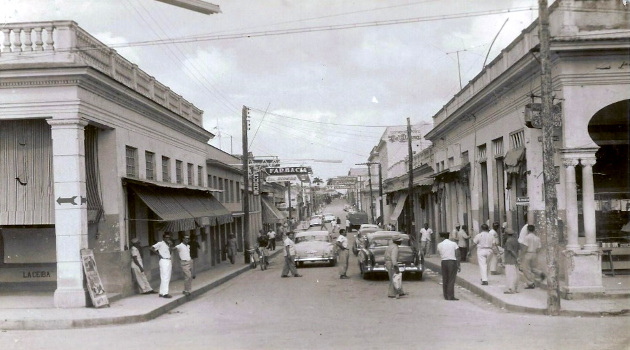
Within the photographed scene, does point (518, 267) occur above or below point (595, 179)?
below

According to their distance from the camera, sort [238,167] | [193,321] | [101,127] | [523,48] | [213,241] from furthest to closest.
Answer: [238,167] < [213,241] < [523,48] < [101,127] < [193,321]

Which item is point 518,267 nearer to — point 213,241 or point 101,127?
point 101,127

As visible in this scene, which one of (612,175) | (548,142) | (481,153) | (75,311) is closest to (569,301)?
(548,142)

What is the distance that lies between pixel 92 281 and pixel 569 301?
10601 millimetres

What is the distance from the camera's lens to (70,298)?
15.2 m

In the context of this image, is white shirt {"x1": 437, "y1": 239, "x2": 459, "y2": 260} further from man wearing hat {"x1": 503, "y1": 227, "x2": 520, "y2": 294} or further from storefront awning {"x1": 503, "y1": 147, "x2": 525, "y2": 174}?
storefront awning {"x1": 503, "y1": 147, "x2": 525, "y2": 174}

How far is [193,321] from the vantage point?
13547 millimetres

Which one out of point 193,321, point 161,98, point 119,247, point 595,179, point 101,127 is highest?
point 161,98

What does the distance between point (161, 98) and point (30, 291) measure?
8307 mm

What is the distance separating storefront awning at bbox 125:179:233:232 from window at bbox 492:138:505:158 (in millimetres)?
10494

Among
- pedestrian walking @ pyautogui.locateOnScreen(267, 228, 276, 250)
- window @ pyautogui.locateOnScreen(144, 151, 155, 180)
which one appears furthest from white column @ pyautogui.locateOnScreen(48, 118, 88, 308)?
pedestrian walking @ pyautogui.locateOnScreen(267, 228, 276, 250)

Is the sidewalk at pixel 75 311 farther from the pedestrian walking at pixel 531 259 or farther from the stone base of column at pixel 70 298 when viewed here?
the pedestrian walking at pixel 531 259

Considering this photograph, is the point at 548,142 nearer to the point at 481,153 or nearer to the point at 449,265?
the point at 449,265

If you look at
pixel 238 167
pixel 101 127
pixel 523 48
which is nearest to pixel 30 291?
→ pixel 101 127
